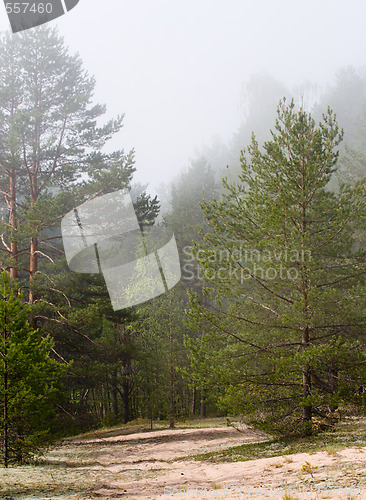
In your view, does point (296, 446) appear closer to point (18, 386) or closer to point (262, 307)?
point (262, 307)

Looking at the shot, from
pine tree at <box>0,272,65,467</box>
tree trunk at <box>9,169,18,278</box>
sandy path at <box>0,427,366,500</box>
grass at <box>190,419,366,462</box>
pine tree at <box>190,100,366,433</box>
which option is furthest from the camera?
tree trunk at <box>9,169,18,278</box>

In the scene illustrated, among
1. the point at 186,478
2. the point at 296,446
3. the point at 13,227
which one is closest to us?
the point at 186,478

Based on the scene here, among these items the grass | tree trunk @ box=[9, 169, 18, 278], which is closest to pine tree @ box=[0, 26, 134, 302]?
tree trunk @ box=[9, 169, 18, 278]

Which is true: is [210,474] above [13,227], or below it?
below

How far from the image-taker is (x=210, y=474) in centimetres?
746

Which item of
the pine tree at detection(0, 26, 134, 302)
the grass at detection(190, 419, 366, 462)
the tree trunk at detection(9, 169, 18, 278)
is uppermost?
the pine tree at detection(0, 26, 134, 302)

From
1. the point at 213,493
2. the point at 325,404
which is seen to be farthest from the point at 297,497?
the point at 325,404

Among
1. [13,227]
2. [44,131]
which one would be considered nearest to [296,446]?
[13,227]

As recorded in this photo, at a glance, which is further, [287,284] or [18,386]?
[287,284]

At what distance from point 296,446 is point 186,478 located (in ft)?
8.49

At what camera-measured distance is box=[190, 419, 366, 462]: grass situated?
303 inches

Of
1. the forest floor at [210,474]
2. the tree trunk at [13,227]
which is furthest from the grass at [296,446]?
the tree trunk at [13,227]

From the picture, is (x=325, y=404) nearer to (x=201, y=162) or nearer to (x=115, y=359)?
(x=115, y=359)

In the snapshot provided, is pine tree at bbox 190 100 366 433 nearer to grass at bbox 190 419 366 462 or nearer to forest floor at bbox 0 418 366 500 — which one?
grass at bbox 190 419 366 462
